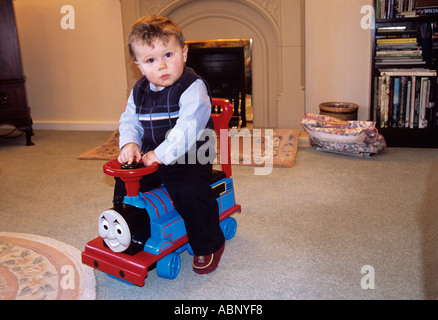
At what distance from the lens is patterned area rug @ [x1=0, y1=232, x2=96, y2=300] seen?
134 cm

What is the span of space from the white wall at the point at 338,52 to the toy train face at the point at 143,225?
83.1 inches

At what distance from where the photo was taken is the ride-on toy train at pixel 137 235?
1.29 meters

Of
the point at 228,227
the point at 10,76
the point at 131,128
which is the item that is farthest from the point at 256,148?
the point at 10,76

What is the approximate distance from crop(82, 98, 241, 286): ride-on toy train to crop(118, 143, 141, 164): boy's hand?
1.0 inches

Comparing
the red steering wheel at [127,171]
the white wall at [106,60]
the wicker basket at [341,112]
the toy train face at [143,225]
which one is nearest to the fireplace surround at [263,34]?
the white wall at [106,60]

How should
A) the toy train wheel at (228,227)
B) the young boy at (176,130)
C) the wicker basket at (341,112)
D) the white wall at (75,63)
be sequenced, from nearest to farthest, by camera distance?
the young boy at (176,130), the toy train wheel at (228,227), the wicker basket at (341,112), the white wall at (75,63)

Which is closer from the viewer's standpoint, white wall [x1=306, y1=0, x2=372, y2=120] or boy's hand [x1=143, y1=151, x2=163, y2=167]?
boy's hand [x1=143, y1=151, x2=163, y2=167]

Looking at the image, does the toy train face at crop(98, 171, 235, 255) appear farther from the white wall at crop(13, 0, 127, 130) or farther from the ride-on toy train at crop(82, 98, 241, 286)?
the white wall at crop(13, 0, 127, 130)

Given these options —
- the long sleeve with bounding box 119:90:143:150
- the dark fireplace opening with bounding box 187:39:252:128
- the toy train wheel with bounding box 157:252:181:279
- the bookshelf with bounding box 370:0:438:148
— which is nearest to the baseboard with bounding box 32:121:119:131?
the dark fireplace opening with bounding box 187:39:252:128

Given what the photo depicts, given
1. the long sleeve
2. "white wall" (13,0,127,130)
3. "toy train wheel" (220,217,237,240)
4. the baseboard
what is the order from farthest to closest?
1. the baseboard
2. "white wall" (13,0,127,130)
3. "toy train wheel" (220,217,237,240)
4. the long sleeve

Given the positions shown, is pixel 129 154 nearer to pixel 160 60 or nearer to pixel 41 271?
pixel 160 60

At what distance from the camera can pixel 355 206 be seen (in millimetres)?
1940

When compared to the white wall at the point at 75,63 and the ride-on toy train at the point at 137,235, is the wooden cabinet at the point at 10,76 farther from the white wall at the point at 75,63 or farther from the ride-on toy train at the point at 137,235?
the ride-on toy train at the point at 137,235

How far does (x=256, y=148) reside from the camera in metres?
2.91
